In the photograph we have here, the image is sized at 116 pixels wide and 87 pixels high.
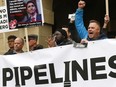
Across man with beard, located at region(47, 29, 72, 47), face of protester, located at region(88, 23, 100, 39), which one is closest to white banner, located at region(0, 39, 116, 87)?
face of protester, located at region(88, 23, 100, 39)

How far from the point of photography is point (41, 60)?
568 cm

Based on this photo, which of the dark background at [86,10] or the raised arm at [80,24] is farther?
the dark background at [86,10]

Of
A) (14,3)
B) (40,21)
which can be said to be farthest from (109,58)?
(14,3)

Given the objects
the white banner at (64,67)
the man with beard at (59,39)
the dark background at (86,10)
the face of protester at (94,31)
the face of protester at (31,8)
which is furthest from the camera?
the dark background at (86,10)

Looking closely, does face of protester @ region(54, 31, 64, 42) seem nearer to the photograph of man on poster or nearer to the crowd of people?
the crowd of people

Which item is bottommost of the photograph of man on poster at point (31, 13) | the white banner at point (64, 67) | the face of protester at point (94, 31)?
the white banner at point (64, 67)

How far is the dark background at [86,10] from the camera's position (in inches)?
421

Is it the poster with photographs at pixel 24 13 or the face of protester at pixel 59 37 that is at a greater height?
the poster with photographs at pixel 24 13

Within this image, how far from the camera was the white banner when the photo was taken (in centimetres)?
512

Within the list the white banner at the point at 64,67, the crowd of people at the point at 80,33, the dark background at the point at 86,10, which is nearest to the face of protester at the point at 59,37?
the crowd of people at the point at 80,33

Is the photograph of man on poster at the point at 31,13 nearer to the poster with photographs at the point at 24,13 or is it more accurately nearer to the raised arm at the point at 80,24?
the poster with photographs at the point at 24,13

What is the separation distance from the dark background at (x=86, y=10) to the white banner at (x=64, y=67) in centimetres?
491

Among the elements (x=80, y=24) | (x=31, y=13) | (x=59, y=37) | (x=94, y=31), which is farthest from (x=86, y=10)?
(x=94, y=31)

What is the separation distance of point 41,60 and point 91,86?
841 mm
